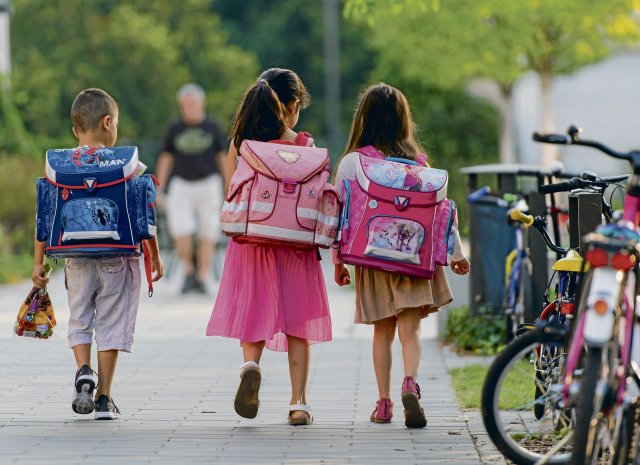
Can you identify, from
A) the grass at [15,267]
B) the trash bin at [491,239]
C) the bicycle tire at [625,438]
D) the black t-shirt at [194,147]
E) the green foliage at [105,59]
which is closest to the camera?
the bicycle tire at [625,438]

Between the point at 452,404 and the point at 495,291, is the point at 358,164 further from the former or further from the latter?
the point at 495,291

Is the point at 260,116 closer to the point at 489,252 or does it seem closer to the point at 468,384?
the point at 468,384

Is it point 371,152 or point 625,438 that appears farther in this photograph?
point 371,152

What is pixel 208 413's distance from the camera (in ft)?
24.7

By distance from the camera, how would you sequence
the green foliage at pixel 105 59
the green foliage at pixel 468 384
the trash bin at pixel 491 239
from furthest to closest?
1. the green foliage at pixel 105 59
2. the trash bin at pixel 491 239
3. the green foliage at pixel 468 384

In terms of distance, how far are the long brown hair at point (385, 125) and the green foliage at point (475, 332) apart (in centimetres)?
322

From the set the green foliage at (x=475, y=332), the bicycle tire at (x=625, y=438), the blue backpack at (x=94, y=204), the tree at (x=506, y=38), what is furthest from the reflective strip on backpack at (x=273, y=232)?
the tree at (x=506, y=38)

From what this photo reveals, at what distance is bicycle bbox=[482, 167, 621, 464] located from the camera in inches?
220

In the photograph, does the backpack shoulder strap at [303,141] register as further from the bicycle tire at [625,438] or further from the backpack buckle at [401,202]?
the bicycle tire at [625,438]

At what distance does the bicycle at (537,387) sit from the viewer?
18.3 ft

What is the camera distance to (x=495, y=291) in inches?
419

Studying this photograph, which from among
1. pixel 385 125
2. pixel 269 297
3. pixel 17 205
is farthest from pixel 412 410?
pixel 17 205

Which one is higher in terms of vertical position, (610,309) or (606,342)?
(610,309)

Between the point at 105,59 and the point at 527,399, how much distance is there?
34.1m
